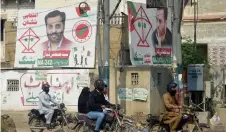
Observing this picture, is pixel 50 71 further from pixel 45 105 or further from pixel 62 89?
pixel 45 105

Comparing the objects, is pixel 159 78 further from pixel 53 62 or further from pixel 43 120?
pixel 43 120

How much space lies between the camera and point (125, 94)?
821 inches

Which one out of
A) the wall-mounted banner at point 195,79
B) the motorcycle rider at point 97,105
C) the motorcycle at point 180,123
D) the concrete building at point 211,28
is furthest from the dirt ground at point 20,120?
the concrete building at point 211,28

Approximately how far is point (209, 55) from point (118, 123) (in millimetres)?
15719

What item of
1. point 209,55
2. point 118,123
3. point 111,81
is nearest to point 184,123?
point 118,123

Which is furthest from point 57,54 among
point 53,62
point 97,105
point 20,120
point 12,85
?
point 97,105

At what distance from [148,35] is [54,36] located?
4.62m

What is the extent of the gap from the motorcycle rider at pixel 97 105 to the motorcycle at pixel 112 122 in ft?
0.58

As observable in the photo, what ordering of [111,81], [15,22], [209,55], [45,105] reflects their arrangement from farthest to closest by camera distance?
[209,55] < [15,22] < [111,81] < [45,105]

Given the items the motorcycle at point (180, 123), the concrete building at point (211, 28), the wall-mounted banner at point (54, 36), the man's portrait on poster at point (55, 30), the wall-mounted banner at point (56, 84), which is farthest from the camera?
the concrete building at point (211, 28)

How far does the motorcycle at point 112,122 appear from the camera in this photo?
13198 mm

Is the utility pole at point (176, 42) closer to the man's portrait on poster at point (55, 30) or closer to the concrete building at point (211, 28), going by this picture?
the man's portrait on poster at point (55, 30)

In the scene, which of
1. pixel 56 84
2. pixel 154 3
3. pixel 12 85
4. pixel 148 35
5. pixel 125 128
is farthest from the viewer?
pixel 12 85

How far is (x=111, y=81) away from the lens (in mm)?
21344
